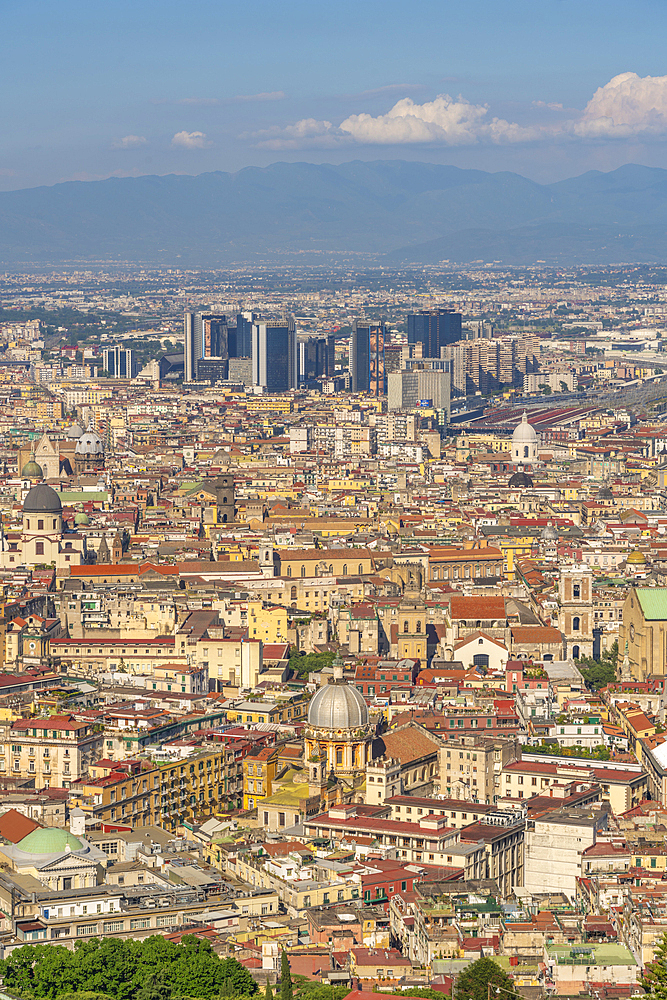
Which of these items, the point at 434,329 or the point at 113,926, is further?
the point at 434,329

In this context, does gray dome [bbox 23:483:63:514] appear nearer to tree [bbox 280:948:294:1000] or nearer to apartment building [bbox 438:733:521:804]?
apartment building [bbox 438:733:521:804]

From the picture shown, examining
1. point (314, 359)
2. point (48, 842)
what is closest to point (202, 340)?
point (314, 359)

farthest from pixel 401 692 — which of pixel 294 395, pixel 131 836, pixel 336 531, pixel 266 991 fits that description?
pixel 294 395

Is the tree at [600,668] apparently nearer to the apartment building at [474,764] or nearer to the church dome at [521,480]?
the apartment building at [474,764]

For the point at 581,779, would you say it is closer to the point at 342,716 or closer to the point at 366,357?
the point at 342,716

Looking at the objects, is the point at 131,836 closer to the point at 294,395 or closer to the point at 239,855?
the point at 239,855

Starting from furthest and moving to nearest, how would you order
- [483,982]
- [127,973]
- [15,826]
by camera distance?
[15,826] → [127,973] → [483,982]

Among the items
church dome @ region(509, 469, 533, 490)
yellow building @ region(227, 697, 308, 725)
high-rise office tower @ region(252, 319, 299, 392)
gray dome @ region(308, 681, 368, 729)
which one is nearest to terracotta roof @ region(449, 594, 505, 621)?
yellow building @ region(227, 697, 308, 725)
